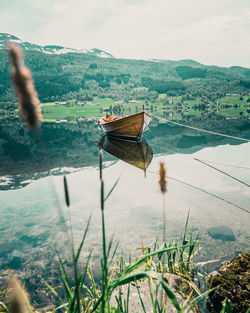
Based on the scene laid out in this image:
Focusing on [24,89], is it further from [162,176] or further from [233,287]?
[233,287]

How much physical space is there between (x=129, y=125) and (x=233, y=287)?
19496 millimetres

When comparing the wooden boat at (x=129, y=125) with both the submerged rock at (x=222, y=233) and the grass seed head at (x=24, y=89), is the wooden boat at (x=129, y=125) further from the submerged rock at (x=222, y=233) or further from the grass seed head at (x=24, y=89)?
the grass seed head at (x=24, y=89)

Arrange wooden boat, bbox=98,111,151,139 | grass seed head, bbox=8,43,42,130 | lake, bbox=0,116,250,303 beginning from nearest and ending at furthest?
grass seed head, bbox=8,43,42,130, lake, bbox=0,116,250,303, wooden boat, bbox=98,111,151,139

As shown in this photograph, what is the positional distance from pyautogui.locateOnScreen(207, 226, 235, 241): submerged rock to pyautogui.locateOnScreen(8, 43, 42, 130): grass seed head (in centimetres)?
725

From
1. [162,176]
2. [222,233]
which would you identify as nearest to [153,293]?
[162,176]

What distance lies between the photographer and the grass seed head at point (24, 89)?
1082 millimetres

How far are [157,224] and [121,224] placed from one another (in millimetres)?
1223

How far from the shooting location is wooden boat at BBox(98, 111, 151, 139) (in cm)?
2136

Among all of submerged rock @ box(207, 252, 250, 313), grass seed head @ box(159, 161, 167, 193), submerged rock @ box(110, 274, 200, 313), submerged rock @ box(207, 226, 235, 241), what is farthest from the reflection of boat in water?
grass seed head @ box(159, 161, 167, 193)

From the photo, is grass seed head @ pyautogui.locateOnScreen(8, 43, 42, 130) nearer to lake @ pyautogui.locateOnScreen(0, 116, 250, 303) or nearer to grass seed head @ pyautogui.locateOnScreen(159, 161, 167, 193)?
grass seed head @ pyautogui.locateOnScreen(159, 161, 167, 193)

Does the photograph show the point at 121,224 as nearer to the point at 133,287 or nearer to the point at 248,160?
the point at 133,287

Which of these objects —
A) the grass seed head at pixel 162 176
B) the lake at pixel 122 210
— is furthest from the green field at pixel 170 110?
the grass seed head at pixel 162 176

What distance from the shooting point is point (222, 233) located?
7324mm

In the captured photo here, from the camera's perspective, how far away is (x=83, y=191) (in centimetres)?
1157
